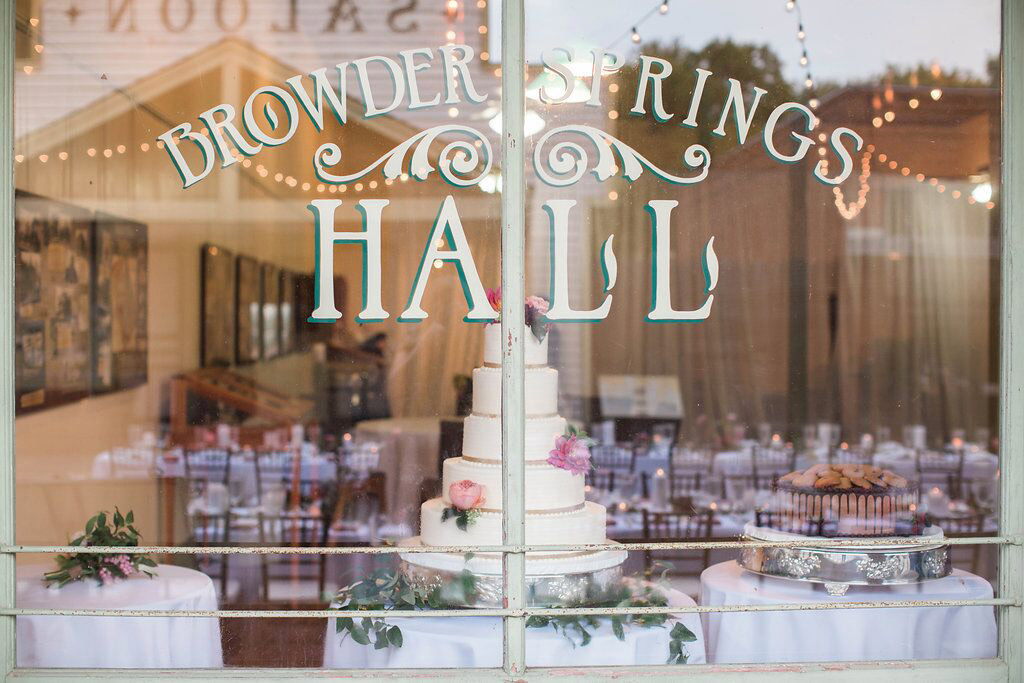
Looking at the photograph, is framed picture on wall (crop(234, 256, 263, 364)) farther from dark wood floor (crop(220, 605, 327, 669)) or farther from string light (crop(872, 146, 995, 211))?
string light (crop(872, 146, 995, 211))

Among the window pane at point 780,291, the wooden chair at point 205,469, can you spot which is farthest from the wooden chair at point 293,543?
the window pane at point 780,291

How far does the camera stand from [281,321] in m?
9.82

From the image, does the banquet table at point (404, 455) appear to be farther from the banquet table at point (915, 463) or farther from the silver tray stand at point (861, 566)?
the banquet table at point (915, 463)

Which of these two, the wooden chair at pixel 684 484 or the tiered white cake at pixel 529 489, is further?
the wooden chair at pixel 684 484

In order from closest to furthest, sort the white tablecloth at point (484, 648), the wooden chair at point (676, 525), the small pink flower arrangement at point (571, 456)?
the white tablecloth at point (484, 648)
the small pink flower arrangement at point (571, 456)
the wooden chair at point (676, 525)

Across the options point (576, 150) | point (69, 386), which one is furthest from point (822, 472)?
point (69, 386)

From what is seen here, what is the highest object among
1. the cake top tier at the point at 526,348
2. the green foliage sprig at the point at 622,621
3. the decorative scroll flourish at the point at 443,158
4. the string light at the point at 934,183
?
the string light at the point at 934,183

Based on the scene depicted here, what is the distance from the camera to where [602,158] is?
4.42m

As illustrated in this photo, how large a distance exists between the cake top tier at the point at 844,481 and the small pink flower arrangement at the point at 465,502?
140 cm

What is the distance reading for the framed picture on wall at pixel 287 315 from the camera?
953 centimetres

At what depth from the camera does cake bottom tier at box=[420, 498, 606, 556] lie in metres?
3.73

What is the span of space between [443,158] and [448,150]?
1.6 inches

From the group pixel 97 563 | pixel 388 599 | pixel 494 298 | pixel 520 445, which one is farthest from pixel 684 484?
pixel 520 445

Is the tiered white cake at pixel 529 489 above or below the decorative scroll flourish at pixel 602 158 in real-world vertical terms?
below
